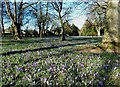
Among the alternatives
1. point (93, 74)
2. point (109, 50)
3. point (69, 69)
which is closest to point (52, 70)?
point (69, 69)

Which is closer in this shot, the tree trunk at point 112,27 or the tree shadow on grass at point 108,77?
the tree shadow on grass at point 108,77

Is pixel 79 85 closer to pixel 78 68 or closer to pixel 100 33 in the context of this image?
pixel 78 68

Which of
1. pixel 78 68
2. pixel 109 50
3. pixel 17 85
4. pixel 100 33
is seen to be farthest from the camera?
pixel 100 33

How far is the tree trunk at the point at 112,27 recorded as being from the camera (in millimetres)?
9781

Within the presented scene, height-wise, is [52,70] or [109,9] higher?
[109,9]

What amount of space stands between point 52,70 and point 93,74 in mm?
917

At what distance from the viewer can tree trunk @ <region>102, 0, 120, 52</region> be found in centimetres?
978

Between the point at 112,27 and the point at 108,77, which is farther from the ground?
the point at 112,27

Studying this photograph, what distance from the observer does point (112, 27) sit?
9969 millimetres

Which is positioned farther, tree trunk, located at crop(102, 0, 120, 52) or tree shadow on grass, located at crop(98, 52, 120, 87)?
tree trunk, located at crop(102, 0, 120, 52)

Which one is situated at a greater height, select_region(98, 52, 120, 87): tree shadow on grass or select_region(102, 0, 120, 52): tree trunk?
select_region(102, 0, 120, 52): tree trunk

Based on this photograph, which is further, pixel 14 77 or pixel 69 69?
pixel 69 69

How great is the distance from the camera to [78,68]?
536cm

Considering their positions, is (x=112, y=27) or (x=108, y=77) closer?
(x=108, y=77)
